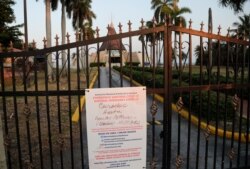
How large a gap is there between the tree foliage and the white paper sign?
85.9ft

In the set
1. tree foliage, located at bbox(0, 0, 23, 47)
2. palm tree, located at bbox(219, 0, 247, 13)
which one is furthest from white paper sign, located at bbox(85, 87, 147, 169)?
tree foliage, located at bbox(0, 0, 23, 47)

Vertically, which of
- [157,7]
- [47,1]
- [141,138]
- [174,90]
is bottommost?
[141,138]

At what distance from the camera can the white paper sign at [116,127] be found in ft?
13.9

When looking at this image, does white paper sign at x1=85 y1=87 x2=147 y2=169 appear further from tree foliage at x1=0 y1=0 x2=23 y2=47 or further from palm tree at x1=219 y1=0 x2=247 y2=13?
tree foliage at x1=0 y1=0 x2=23 y2=47

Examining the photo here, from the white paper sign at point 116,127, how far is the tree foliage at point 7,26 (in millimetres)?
26174

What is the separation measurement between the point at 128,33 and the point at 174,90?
1075mm

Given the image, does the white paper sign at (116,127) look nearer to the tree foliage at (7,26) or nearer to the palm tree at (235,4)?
the palm tree at (235,4)

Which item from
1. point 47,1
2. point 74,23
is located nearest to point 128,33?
point 47,1

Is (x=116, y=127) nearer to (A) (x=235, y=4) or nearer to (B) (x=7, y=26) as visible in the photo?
(A) (x=235, y=4)

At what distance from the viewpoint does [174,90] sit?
446cm

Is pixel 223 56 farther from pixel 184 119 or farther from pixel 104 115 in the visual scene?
pixel 184 119

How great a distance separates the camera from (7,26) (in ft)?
102

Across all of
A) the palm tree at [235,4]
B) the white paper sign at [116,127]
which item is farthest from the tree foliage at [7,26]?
the white paper sign at [116,127]

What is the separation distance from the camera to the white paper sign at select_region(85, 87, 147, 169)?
4246 millimetres
